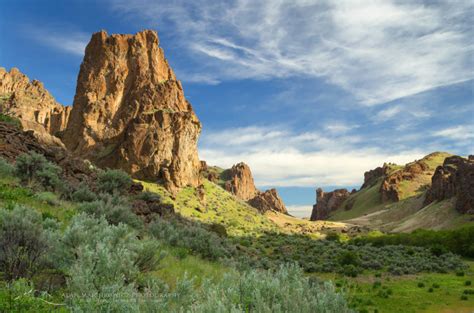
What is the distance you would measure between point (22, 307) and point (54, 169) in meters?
16.9

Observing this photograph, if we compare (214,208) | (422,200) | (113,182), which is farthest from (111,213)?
(422,200)

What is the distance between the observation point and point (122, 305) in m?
4.53

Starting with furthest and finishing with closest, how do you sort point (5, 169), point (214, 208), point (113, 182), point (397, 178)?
point (397, 178)
point (214, 208)
point (113, 182)
point (5, 169)

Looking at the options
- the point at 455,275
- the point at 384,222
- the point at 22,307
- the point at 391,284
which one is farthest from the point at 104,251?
the point at 384,222

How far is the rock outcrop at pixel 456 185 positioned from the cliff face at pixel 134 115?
8234 centimetres

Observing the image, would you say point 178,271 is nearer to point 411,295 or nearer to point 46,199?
point 46,199

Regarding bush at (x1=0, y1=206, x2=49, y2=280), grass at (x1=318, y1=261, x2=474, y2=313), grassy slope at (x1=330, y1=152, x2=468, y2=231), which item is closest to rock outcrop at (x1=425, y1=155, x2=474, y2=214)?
grassy slope at (x1=330, y1=152, x2=468, y2=231)

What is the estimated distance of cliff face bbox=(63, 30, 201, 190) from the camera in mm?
103312

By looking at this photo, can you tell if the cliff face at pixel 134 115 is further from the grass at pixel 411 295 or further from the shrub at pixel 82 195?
the shrub at pixel 82 195

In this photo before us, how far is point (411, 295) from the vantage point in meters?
21.5

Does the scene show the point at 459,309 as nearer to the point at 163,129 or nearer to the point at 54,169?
the point at 54,169

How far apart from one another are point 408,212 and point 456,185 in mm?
36604

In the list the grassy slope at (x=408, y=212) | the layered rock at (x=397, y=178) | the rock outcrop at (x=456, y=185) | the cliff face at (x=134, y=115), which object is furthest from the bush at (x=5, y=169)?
the layered rock at (x=397, y=178)

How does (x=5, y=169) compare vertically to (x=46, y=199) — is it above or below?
above
